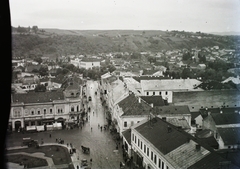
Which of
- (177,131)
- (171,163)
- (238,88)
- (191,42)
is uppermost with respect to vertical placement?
(191,42)

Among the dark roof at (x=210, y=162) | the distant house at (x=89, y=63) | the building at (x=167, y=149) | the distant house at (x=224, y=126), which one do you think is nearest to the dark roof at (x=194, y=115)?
the distant house at (x=224, y=126)

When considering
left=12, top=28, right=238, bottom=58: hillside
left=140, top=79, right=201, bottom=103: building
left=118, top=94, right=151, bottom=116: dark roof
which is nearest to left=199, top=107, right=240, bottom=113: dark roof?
left=140, top=79, right=201, bottom=103: building

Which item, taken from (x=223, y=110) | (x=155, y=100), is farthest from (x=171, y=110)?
(x=223, y=110)

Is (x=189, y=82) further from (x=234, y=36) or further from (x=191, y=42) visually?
(x=234, y=36)

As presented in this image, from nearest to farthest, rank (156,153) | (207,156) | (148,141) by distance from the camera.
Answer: (207,156) < (156,153) < (148,141)

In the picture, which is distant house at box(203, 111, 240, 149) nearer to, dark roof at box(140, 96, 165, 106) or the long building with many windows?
dark roof at box(140, 96, 165, 106)

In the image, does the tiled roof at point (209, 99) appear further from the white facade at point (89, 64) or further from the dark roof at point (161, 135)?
the white facade at point (89, 64)

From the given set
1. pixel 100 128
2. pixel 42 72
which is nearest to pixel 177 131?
pixel 100 128
